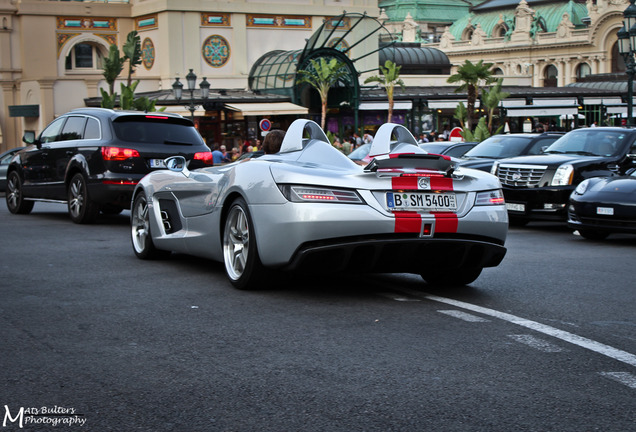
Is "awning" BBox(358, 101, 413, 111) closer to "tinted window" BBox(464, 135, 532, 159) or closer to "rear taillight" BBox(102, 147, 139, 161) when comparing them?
"tinted window" BBox(464, 135, 532, 159)

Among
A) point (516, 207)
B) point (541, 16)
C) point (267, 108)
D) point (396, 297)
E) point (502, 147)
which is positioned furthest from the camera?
point (541, 16)

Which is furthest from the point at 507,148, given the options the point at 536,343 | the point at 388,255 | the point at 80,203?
the point at 536,343

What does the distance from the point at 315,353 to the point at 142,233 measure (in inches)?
187

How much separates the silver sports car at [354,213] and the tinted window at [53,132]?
27.4 ft

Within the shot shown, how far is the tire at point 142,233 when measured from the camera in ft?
30.7

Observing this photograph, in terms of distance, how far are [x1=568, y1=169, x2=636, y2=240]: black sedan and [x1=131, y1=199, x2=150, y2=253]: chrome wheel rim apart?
6127 millimetres

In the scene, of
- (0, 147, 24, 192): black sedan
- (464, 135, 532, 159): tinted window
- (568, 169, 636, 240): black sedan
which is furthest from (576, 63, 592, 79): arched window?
(568, 169, 636, 240): black sedan

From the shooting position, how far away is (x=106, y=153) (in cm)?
1400

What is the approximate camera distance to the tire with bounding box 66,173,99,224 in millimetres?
14234

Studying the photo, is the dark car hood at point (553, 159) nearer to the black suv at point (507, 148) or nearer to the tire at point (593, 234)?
the black suv at point (507, 148)

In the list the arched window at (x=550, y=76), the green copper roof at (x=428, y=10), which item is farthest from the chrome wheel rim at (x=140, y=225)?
the green copper roof at (x=428, y=10)

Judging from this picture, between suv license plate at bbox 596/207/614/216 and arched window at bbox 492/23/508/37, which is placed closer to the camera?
suv license plate at bbox 596/207/614/216

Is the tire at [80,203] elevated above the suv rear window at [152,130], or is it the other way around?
the suv rear window at [152,130]

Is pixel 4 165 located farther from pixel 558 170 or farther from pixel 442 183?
pixel 442 183
